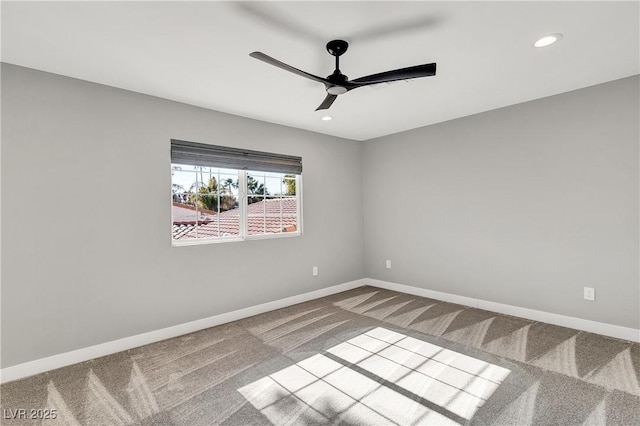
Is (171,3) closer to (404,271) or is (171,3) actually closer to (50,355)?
(50,355)

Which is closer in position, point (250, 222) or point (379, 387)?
point (379, 387)

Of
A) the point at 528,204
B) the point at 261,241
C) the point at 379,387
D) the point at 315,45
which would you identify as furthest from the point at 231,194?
the point at 528,204

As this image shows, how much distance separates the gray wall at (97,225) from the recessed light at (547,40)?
9.21 ft

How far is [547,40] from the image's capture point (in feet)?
7.03

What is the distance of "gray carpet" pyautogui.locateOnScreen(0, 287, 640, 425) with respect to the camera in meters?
1.88

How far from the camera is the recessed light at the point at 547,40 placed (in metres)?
2.09

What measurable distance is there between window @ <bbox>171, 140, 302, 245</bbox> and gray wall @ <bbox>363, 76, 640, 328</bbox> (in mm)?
1605

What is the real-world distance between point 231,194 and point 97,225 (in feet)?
4.45

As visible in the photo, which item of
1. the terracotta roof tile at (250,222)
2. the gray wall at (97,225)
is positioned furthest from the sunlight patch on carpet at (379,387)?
the terracotta roof tile at (250,222)

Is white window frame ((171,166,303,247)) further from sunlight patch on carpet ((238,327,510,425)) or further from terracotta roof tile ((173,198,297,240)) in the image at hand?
sunlight patch on carpet ((238,327,510,425))

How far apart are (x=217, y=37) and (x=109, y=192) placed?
170 cm

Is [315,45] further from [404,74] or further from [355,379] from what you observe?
[355,379]

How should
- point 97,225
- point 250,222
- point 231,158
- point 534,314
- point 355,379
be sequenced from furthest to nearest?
point 250,222, point 231,158, point 534,314, point 97,225, point 355,379

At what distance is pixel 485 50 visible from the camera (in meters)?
2.27
